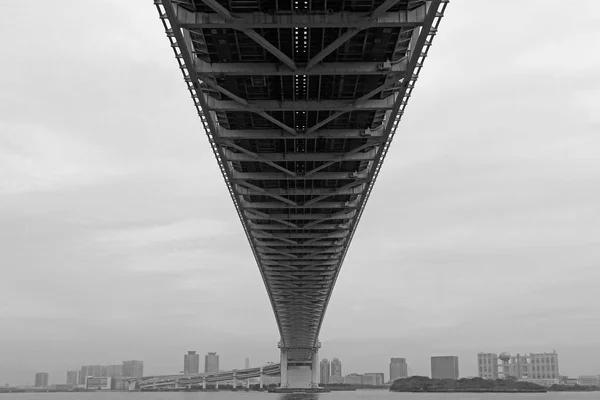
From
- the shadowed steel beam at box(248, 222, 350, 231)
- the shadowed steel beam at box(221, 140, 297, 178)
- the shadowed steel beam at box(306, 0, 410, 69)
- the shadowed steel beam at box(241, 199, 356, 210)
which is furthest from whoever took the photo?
the shadowed steel beam at box(248, 222, 350, 231)

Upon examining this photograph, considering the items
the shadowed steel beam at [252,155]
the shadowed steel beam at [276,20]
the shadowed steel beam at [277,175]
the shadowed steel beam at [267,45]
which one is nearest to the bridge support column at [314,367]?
the shadowed steel beam at [277,175]

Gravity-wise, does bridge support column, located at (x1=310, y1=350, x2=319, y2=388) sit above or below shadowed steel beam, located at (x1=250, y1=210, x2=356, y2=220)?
below

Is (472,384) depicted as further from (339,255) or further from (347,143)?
(347,143)

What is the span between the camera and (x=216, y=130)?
1252 inches

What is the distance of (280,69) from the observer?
25734 mm

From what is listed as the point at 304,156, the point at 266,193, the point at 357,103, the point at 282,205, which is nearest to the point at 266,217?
the point at 282,205

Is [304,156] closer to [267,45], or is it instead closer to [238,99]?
[238,99]

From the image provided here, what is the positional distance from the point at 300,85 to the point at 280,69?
2998 millimetres

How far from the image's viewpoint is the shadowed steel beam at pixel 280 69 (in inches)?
1013

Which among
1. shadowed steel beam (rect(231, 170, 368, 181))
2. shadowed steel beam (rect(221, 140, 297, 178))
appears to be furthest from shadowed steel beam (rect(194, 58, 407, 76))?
shadowed steel beam (rect(231, 170, 368, 181))

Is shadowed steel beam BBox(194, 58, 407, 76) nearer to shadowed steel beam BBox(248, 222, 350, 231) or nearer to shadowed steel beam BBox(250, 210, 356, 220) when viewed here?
shadowed steel beam BBox(250, 210, 356, 220)

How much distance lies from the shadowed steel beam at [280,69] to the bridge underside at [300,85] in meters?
0.04

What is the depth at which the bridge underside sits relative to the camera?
22.2 meters

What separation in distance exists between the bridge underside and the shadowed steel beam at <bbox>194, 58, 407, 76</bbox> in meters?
0.04
